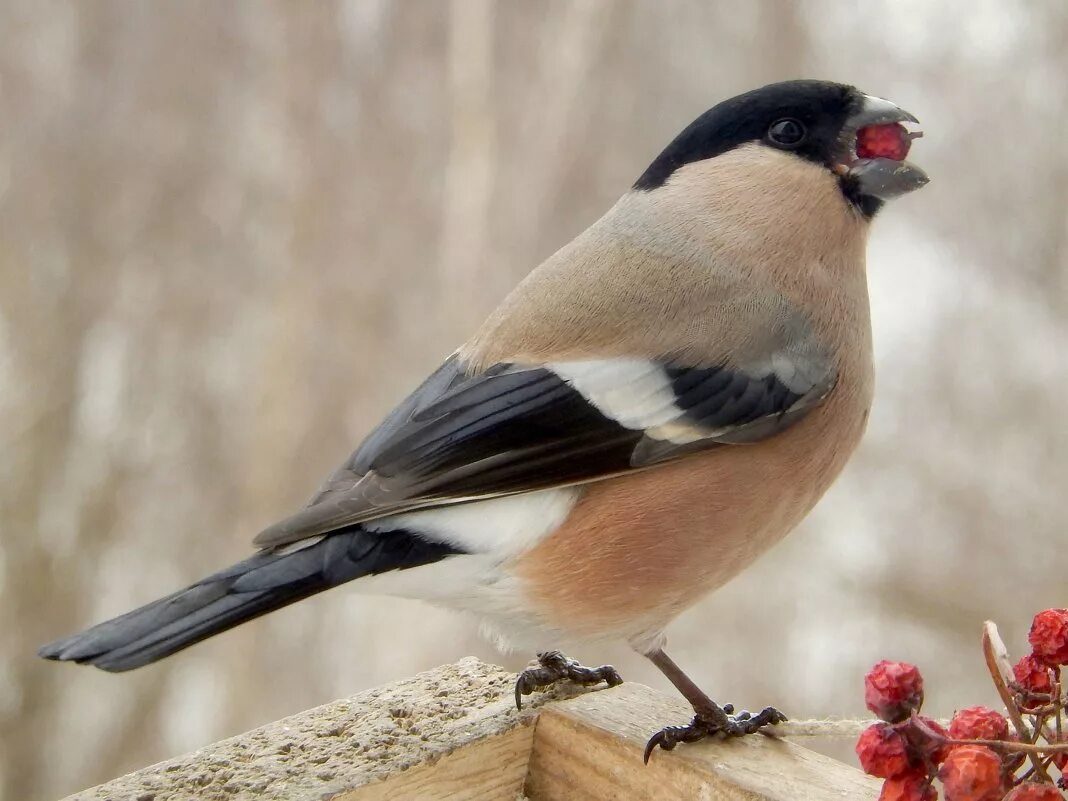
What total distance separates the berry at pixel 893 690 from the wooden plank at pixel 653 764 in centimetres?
29

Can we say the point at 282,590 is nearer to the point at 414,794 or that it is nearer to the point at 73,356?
the point at 414,794

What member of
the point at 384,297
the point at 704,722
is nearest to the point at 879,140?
the point at 704,722

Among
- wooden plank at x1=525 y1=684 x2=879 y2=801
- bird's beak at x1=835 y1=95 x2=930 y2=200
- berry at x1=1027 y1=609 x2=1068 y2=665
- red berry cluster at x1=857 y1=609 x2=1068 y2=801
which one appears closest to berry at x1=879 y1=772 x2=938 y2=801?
red berry cluster at x1=857 y1=609 x2=1068 y2=801

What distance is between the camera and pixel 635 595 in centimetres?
129

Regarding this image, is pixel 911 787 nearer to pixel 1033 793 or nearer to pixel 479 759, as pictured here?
pixel 1033 793

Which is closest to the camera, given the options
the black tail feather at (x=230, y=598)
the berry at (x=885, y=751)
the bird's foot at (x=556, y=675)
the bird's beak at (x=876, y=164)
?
the berry at (x=885, y=751)

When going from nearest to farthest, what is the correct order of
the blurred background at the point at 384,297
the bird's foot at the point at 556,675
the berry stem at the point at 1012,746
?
the berry stem at the point at 1012,746 → the bird's foot at the point at 556,675 → the blurred background at the point at 384,297

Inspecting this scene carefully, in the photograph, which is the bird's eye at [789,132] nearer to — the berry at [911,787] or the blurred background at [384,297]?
the berry at [911,787]

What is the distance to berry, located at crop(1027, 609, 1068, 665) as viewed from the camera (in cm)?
Answer: 87

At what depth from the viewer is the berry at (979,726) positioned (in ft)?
2.76

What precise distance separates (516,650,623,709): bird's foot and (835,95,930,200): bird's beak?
68cm

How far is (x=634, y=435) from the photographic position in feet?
4.25

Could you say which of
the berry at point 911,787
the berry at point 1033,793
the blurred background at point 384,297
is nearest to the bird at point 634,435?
the berry at point 911,787

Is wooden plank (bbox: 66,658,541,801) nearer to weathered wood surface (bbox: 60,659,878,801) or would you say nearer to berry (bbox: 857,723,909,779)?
weathered wood surface (bbox: 60,659,878,801)
